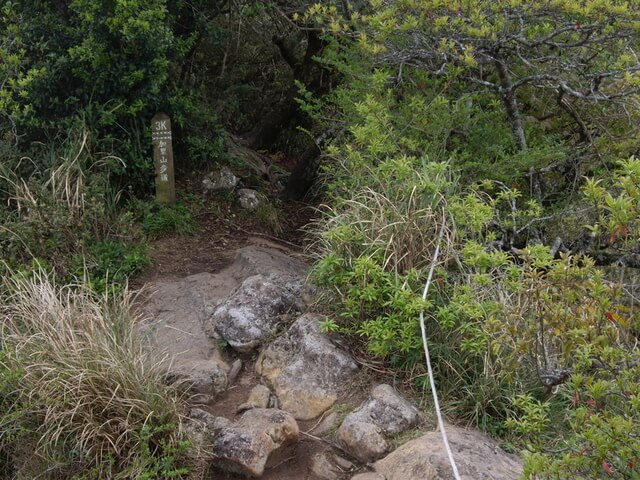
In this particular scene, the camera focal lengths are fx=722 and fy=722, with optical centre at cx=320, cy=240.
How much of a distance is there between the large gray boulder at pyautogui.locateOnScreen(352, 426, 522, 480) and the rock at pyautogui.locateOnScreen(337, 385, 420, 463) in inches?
3.8

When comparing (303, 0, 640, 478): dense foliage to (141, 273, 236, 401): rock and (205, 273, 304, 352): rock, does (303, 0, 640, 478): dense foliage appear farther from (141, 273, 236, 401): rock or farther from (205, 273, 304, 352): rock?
(141, 273, 236, 401): rock

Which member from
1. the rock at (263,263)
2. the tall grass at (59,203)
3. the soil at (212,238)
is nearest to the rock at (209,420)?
the rock at (263,263)

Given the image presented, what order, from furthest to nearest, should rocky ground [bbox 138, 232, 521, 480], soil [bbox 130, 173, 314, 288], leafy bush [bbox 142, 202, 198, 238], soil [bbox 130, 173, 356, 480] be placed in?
1. leafy bush [bbox 142, 202, 198, 238]
2. soil [bbox 130, 173, 314, 288]
3. soil [bbox 130, 173, 356, 480]
4. rocky ground [bbox 138, 232, 521, 480]

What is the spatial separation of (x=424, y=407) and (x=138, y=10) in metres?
4.02

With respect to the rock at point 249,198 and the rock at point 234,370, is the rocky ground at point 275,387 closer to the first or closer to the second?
the rock at point 234,370

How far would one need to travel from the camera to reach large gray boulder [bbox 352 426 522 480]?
12.0 ft

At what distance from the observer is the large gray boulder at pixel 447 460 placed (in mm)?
3650

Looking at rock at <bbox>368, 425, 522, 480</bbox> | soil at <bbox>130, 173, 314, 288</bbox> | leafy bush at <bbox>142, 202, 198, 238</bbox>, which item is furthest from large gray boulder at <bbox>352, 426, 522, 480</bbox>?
leafy bush at <bbox>142, 202, 198, 238</bbox>

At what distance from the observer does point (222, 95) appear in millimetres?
8805

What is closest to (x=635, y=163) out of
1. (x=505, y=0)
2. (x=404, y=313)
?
(x=404, y=313)

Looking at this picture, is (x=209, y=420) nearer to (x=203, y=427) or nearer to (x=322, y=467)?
(x=203, y=427)

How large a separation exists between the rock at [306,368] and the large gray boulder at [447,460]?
698 millimetres

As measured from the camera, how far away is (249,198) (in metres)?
7.41

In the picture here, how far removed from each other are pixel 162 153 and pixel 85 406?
2.98 m
